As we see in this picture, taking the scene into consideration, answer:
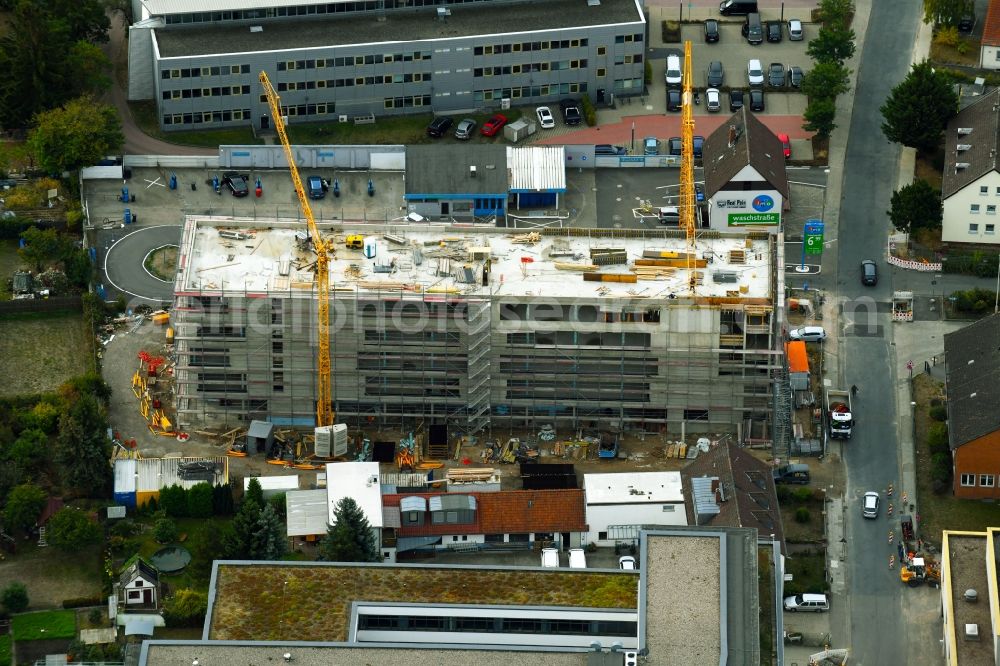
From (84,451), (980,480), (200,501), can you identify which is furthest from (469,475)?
(980,480)

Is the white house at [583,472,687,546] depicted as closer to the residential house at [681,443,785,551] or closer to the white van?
the residential house at [681,443,785,551]

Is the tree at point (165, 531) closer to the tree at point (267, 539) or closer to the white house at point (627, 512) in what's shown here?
the tree at point (267, 539)

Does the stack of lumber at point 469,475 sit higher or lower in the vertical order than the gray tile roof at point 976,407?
lower

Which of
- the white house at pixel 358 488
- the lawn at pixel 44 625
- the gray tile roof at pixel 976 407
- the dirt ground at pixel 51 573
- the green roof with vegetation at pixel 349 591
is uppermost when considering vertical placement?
the gray tile roof at pixel 976 407

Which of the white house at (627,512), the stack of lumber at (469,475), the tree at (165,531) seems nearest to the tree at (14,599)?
the tree at (165,531)

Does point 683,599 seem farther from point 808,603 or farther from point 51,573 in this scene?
point 51,573

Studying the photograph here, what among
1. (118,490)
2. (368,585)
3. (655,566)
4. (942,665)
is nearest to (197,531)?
(118,490)

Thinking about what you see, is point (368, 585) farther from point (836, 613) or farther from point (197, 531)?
point (836, 613)
